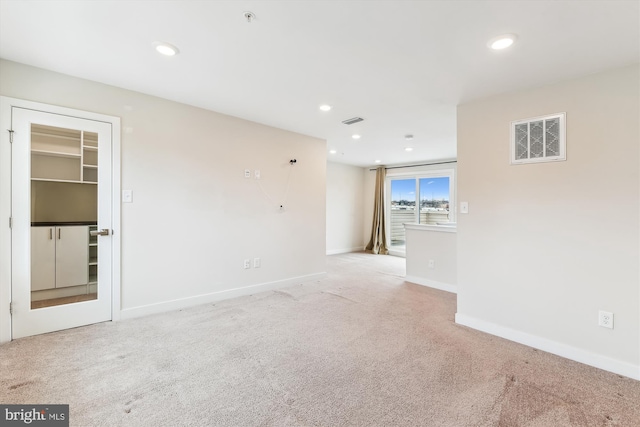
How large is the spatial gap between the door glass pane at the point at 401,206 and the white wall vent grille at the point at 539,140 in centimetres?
478

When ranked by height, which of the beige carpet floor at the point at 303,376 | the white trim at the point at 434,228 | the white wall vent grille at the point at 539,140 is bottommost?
the beige carpet floor at the point at 303,376

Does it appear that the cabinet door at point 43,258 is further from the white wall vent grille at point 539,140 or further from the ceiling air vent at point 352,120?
the white wall vent grille at point 539,140

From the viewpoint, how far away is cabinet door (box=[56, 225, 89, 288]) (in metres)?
2.77

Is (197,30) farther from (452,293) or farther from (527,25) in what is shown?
(452,293)

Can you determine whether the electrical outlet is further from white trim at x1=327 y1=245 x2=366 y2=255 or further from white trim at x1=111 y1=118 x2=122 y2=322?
white trim at x1=327 y1=245 x2=366 y2=255

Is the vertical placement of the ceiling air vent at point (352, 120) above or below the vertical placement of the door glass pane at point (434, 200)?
above

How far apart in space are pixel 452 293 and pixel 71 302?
185 inches

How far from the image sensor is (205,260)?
3.56m

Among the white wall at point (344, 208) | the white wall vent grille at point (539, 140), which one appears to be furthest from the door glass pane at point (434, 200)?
the white wall vent grille at point (539, 140)

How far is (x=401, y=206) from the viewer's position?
7848mm

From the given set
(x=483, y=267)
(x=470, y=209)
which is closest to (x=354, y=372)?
(x=483, y=267)

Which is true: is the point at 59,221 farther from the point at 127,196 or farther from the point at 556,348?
the point at 556,348

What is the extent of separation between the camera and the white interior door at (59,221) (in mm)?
2500

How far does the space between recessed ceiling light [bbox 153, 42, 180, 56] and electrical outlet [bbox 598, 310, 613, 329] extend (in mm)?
4038
